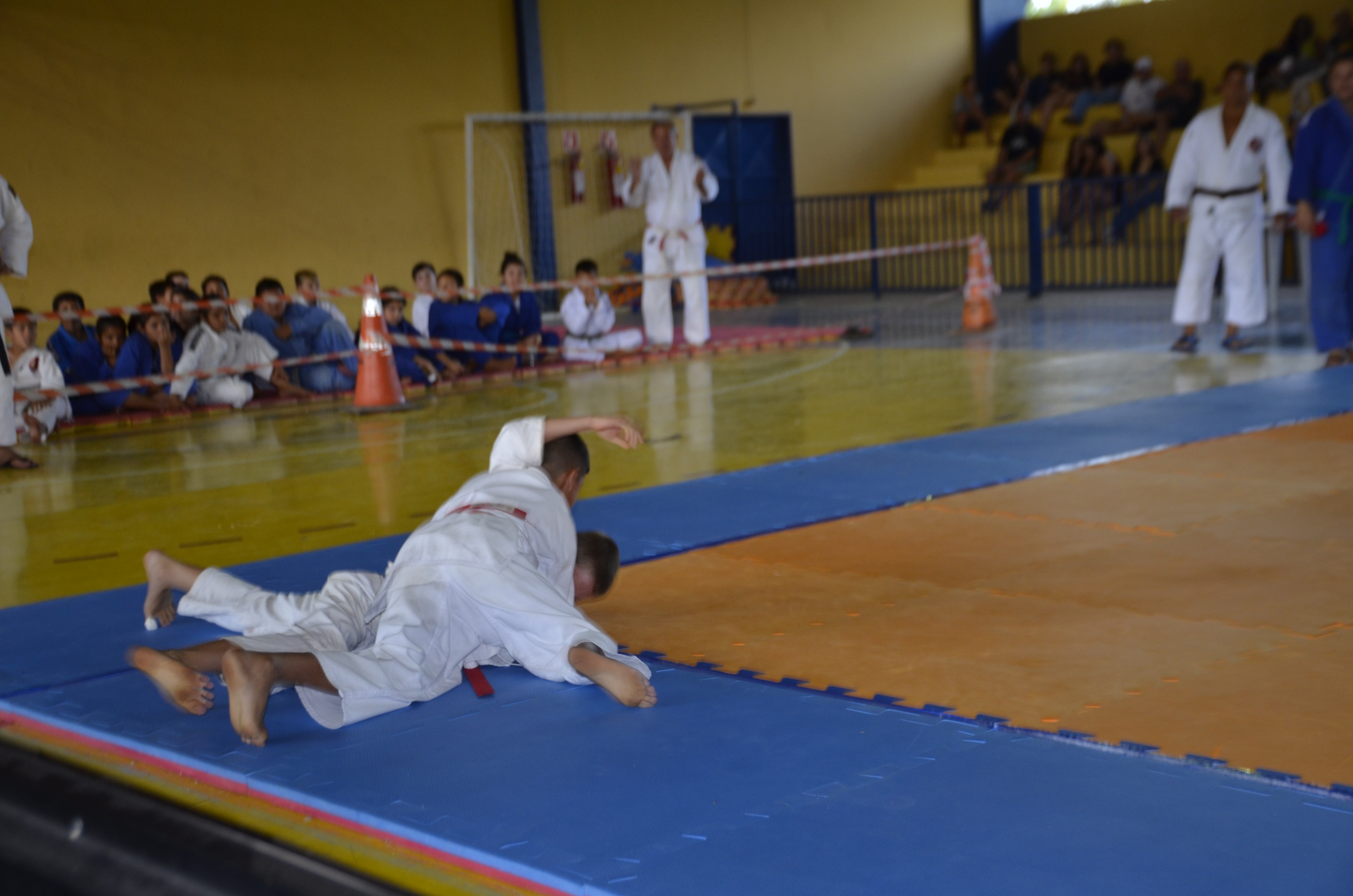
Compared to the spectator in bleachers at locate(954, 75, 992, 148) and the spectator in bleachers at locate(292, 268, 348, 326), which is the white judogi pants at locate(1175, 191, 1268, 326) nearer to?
the spectator in bleachers at locate(292, 268, 348, 326)

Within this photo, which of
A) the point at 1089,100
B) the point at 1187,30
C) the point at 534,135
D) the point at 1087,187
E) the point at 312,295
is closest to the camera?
the point at 312,295

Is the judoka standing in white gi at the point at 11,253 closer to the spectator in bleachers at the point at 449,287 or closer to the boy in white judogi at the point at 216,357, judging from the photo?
the boy in white judogi at the point at 216,357

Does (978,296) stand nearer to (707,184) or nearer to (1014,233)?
(707,184)

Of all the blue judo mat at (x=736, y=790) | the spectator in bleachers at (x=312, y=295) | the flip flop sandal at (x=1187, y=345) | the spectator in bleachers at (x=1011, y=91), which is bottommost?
the blue judo mat at (x=736, y=790)

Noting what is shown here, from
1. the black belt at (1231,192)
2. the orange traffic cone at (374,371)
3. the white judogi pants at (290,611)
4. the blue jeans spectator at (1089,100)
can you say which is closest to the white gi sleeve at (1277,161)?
the black belt at (1231,192)

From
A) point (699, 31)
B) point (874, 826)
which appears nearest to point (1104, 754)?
point (874, 826)

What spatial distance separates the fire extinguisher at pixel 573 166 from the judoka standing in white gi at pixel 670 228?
402 cm

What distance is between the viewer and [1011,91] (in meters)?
19.3

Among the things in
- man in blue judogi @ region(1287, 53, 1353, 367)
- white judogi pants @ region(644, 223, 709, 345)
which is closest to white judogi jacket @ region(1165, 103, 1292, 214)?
man in blue judogi @ region(1287, 53, 1353, 367)

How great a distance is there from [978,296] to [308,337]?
19.0 feet

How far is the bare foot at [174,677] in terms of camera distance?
2.70 metres

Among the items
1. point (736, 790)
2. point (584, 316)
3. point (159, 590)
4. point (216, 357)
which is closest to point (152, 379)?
point (216, 357)

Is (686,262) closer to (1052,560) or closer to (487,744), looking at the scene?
(1052,560)

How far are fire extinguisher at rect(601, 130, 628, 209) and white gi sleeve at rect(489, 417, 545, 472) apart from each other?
1266cm
